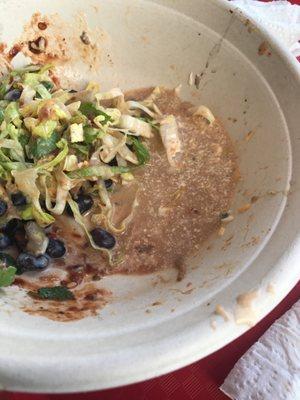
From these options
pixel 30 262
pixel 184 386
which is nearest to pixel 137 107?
pixel 30 262

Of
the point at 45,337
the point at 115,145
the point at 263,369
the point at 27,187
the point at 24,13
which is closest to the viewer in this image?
the point at 45,337

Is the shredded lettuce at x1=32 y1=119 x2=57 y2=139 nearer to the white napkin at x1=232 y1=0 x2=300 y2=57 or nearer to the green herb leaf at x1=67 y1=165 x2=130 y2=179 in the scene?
the green herb leaf at x1=67 y1=165 x2=130 y2=179

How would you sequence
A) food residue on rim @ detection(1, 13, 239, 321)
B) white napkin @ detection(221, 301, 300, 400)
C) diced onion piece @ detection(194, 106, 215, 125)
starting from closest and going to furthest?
white napkin @ detection(221, 301, 300, 400), food residue on rim @ detection(1, 13, 239, 321), diced onion piece @ detection(194, 106, 215, 125)

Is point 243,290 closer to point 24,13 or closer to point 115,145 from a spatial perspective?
point 115,145

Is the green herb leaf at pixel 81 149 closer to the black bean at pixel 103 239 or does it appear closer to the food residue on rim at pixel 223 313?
the black bean at pixel 103 239

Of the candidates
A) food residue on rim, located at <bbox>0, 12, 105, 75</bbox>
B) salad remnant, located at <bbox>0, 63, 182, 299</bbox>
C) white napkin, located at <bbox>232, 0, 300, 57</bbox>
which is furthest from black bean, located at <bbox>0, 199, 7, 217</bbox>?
white napkin, located at <bbox>232, 0, 300, 57</bbox>

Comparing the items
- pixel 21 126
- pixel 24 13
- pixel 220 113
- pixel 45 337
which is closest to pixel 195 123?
pixel 220 113
